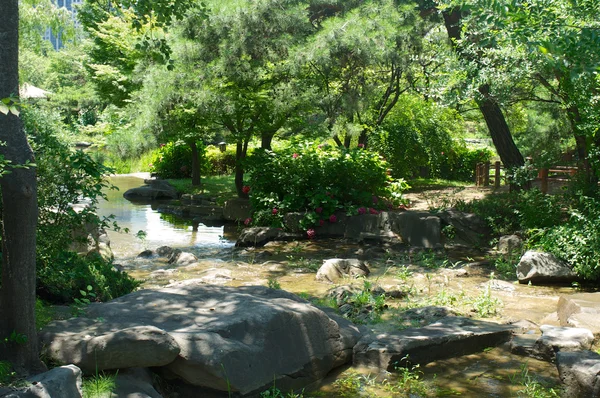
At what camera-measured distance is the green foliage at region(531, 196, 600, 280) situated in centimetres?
896

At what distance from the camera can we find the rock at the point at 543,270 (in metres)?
9.11

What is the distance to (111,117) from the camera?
2548cm

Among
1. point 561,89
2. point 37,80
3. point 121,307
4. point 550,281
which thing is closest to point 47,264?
point 121,307

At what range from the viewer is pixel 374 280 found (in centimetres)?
941

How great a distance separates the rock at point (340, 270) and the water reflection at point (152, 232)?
293cm

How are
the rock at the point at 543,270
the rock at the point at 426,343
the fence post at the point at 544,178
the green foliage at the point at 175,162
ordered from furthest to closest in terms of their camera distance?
the green foliage at the point at 175,162, the fence post at the point at 544,178, the rock at the point at 543,270, the rock at the point at 426,343

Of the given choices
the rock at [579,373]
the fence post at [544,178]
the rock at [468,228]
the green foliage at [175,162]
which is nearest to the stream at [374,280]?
the rock at [579,373]

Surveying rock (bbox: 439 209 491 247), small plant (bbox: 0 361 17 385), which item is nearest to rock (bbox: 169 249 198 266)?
rock (bbox: 439 209 491 247)

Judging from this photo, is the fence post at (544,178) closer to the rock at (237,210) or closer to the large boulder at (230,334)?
the rock at (237,210)

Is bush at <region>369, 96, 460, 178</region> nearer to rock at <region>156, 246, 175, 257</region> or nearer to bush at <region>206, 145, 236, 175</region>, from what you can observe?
bush at <region>206, 145, 236, 175</region>

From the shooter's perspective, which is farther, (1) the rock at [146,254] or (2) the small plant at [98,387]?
(1) the rock at [146,254]

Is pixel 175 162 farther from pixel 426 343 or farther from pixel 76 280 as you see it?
pixel 426 343

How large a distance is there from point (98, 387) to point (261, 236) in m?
8.21

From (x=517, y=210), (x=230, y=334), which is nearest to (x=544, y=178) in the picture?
(x=517, y=210)
